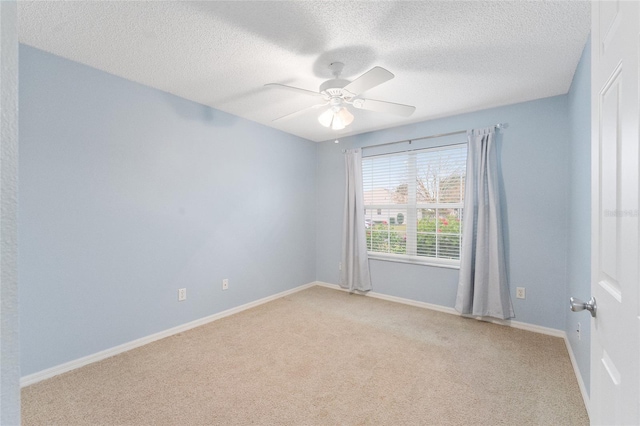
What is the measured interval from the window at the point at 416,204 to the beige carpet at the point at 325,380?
102cm

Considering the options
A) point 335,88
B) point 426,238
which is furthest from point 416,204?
point 335,88

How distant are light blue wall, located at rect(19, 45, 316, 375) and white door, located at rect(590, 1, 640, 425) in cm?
304

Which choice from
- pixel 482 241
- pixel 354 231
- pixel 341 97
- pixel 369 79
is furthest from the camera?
pixel 354 231

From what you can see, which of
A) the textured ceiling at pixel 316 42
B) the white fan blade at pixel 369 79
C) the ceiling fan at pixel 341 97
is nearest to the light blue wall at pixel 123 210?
the textured ceiling at pixel 316 42

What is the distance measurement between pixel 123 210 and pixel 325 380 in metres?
2.20

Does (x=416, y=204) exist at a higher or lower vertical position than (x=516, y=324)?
higher

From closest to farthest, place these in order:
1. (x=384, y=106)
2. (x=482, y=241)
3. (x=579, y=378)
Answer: (x=579, y=378) → (x=384, y=106) → (x=482, y=241)

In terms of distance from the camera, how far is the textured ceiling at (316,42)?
165 centimetres

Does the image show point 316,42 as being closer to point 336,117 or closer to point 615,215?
point 336,117

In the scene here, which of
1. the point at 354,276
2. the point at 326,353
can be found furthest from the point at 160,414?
the point at 354,276

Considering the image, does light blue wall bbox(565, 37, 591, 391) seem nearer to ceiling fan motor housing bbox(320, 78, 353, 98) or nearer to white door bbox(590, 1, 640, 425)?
white door bbox(590, 1, 640, 425)

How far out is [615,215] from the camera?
29.8 inches

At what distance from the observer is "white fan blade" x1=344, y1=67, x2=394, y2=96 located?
1801 millimetres

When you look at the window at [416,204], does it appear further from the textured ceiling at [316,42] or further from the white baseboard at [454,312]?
the textured ceiling at [316,42]
